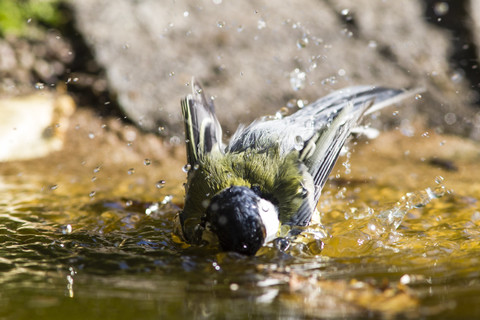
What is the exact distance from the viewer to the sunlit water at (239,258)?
204 cm

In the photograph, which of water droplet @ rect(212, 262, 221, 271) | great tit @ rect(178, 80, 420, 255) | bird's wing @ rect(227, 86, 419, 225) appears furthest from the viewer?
bird's wing @ rect(227, 86, 419, 225)

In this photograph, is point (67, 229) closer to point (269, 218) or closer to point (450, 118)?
point (269, 218)

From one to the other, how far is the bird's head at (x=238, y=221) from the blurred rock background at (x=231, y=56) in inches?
99.8

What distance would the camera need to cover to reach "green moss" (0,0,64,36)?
5.38 m

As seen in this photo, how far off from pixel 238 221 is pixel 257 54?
3.16 metres

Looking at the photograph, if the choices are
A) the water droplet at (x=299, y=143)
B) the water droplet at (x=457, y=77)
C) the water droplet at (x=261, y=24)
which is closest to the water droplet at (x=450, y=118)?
the water droplet at (x=457, y=77)

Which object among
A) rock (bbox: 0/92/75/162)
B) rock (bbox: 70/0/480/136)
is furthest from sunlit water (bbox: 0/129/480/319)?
rock (bbox: 70/0/480/136)

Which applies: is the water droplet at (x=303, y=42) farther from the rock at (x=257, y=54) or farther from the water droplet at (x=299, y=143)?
the water droplet at (x=299, y=143)

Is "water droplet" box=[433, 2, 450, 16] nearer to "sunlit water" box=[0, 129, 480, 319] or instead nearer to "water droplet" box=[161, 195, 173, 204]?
"sunlit water" box=[0, 129, 480, 319]

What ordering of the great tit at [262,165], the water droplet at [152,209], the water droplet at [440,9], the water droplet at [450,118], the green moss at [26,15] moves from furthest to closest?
the water droplet at [440,9] → the water droplet at [450,118] → the green moss at [26,15] → the water droplet at [152,209] → the great tit at [262,165]

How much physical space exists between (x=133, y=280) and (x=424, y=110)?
4071 millimetres

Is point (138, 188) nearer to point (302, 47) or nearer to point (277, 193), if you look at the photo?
point (277, 193)

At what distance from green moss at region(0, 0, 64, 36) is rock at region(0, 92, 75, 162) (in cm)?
70

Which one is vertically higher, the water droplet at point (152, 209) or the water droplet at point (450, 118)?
the water droplet at point (450, 118)
